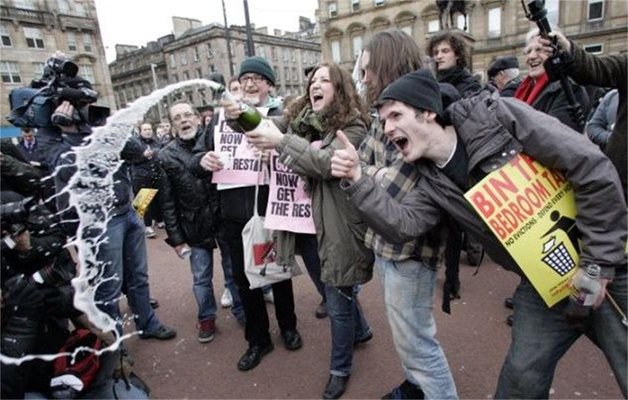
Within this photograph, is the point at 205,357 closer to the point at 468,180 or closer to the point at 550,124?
the point at 468,180

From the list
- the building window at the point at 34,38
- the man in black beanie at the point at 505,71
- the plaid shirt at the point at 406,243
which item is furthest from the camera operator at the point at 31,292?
the building window at the point at 34,38

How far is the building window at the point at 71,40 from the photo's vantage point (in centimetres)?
3247

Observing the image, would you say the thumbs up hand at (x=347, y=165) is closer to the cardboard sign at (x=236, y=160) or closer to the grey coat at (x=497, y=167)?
the grey coat at (x=497, y=167)

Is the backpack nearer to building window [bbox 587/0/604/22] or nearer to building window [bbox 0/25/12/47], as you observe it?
building window [bbox 587/0/604/22]

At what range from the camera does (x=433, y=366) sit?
80.0 inches

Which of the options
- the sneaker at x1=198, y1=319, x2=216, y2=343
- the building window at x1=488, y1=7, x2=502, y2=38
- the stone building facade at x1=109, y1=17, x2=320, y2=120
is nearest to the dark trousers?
the sneaker at x1=198, y1=319, x2=216, y2=343

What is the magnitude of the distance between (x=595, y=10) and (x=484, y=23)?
266 inches

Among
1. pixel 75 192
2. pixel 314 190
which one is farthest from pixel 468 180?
pixel 75 192

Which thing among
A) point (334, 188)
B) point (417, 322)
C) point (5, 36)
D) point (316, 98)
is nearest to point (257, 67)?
point (316, 98)

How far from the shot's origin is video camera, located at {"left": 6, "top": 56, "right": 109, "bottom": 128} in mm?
2629

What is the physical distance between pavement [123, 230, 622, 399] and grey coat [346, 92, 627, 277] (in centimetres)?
142

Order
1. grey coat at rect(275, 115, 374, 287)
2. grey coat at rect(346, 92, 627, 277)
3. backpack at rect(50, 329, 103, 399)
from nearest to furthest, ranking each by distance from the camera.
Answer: grey coat at rect(346, 92, 627, 277) < backpack at rect(50, 329, 103, 399) < grey coat at rect(275, 115, 374, 287)

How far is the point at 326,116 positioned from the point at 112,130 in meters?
1.35

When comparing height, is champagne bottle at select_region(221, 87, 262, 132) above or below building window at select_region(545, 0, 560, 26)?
below
